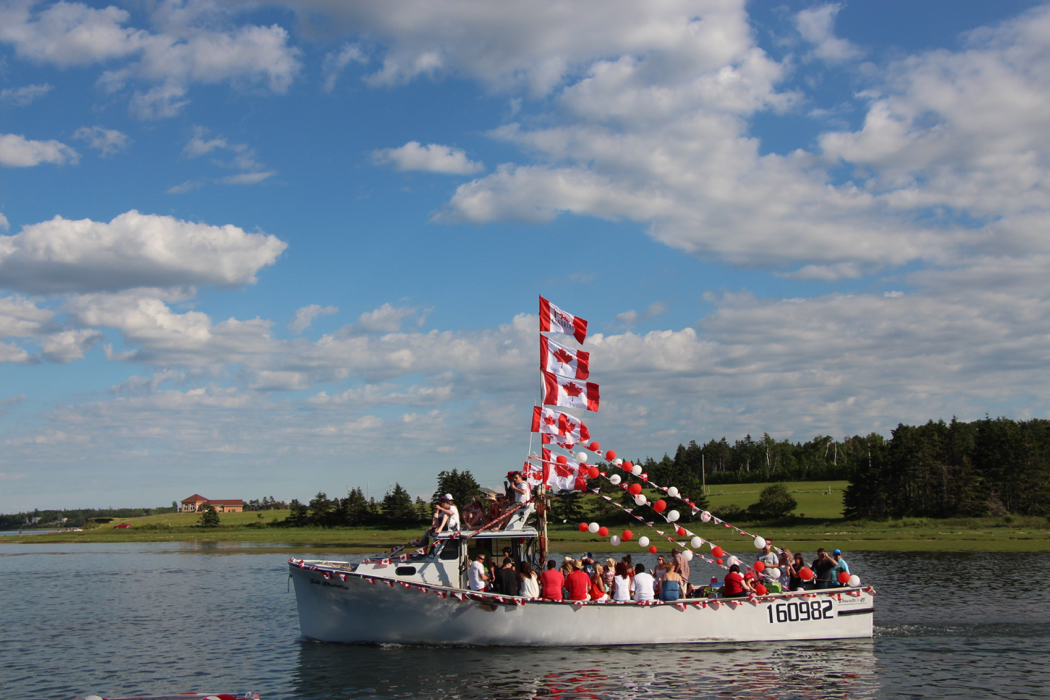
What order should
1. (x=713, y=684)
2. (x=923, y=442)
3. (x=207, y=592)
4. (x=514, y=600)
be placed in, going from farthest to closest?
(x=923, y=442), (x=207, y=592), (x=514, y=600), (x=713, y=684)

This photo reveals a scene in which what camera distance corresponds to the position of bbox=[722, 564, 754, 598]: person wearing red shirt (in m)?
22.5

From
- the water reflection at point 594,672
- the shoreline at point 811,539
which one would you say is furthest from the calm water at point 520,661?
the shoreline at point 811,539

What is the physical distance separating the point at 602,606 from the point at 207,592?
25962 mm

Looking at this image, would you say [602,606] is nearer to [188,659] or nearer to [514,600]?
[514,600]

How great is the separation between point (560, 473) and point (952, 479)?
73279 mm

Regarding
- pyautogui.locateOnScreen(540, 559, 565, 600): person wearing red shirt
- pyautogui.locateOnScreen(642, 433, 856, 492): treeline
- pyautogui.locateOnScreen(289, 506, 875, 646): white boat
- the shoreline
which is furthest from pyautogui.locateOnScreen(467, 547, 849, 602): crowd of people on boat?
pyautogui.locateOnScreen(642, 433, 856, 492): treeline

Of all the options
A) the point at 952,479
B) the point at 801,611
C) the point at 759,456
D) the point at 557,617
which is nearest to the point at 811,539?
the point at 952,479

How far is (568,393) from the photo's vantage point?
23750mm

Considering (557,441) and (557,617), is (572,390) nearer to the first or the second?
(557,441)

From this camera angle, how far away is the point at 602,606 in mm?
21812

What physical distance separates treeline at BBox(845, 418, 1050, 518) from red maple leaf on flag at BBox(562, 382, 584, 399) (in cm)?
6870

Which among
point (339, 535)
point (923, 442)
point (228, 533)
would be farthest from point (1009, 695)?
point (228, 533)

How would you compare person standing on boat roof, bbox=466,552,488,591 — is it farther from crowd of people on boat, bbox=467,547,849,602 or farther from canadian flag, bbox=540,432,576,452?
canadian flag, bbox=540,432,576,452

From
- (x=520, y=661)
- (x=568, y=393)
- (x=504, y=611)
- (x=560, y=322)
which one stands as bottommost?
(x=520, y=661)
